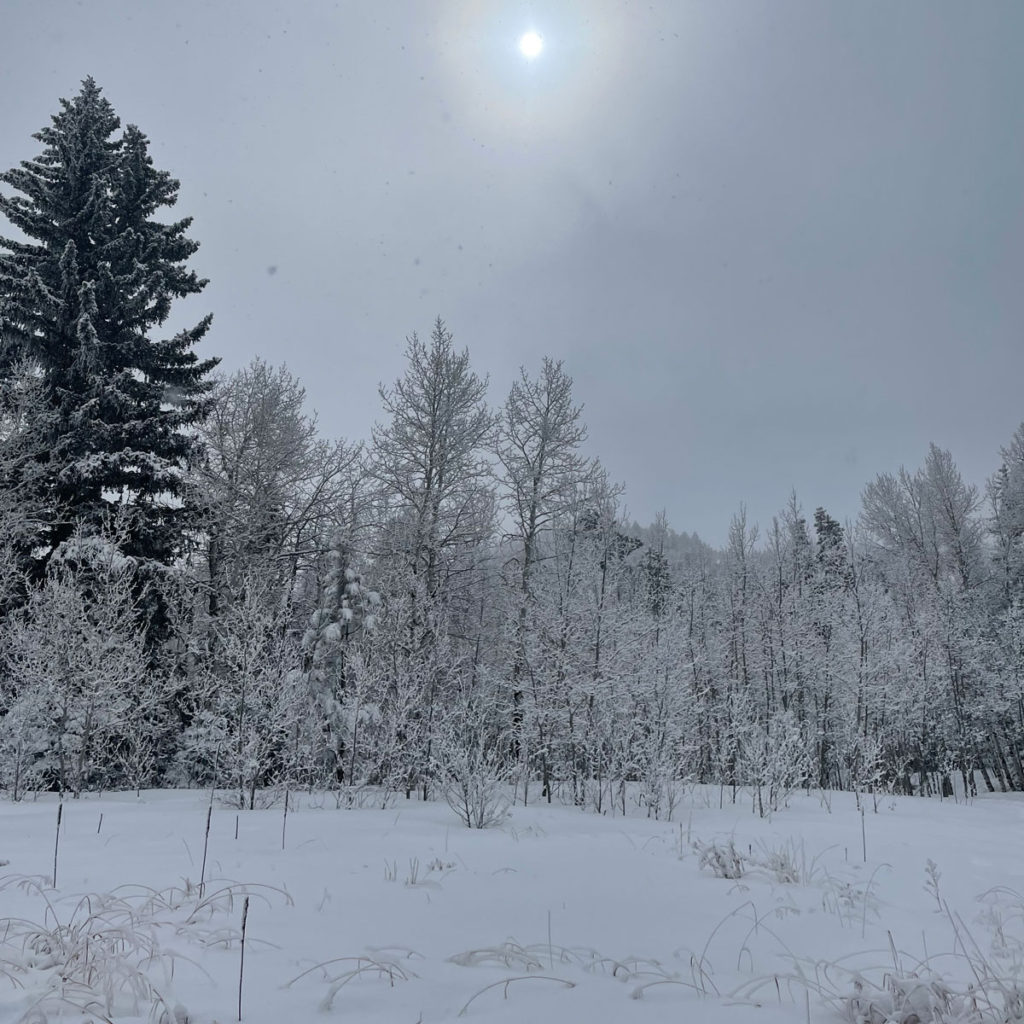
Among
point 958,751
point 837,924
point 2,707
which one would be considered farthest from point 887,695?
point 2,707

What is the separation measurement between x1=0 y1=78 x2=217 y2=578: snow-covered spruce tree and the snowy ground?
30.4ft

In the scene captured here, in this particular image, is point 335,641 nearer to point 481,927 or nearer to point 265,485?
point 265,485

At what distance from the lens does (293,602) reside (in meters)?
18.1

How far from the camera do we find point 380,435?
17.5 metres

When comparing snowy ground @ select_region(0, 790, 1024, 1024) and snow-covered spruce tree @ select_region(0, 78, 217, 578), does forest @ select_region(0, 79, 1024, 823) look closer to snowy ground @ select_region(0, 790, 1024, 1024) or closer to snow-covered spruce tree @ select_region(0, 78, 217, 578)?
snow-covered spruce tree @ select_region(0, 78, 217, 578)

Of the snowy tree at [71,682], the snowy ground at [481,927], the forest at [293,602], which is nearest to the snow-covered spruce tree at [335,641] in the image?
the forest at [293,602]

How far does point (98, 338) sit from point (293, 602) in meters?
8.44

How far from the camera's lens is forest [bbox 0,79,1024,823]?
11.7 m

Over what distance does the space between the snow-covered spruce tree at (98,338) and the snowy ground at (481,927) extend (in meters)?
9.26

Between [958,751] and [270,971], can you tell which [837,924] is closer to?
[270,971]

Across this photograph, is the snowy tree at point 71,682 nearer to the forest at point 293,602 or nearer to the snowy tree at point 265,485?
the forest at point 293,602

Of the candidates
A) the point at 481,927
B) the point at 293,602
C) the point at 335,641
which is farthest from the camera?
the point at 293,602

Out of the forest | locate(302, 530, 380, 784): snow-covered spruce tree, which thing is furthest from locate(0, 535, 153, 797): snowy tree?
locate(302, 530, 380, 784): snow-covered spruce tree

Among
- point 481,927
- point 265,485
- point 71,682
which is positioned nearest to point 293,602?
point 265,485
